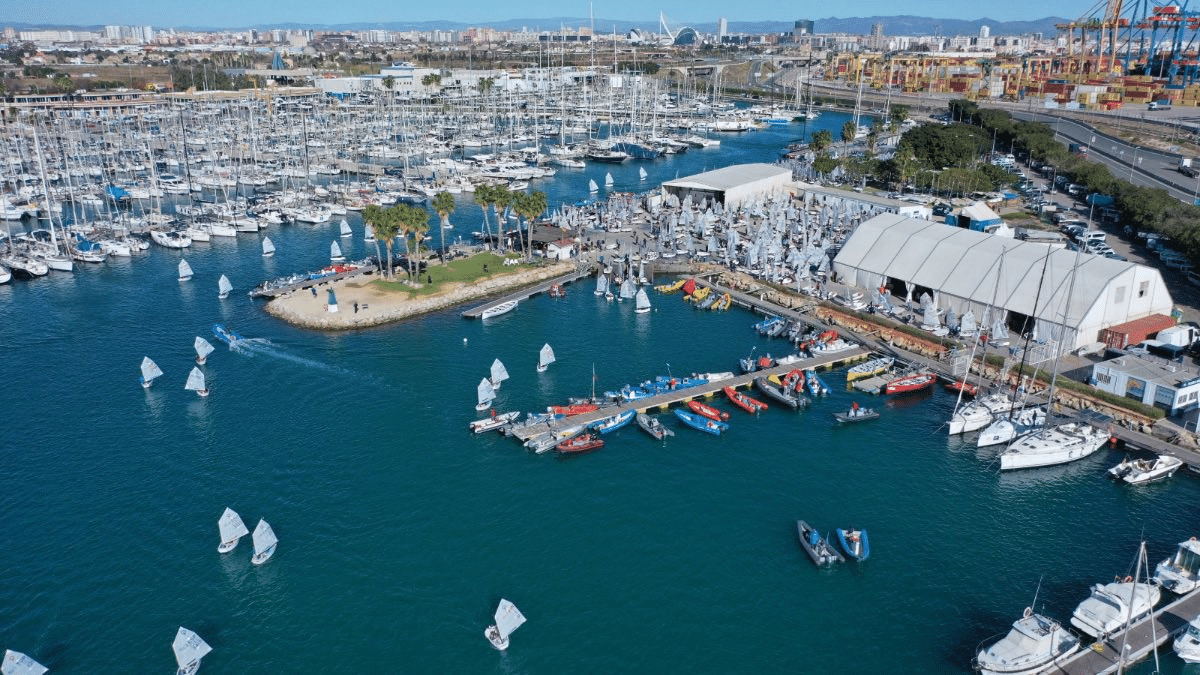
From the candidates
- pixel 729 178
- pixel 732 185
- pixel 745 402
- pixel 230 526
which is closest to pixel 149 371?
pixel 230 526

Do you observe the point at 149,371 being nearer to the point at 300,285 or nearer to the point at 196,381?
the point at 196,381

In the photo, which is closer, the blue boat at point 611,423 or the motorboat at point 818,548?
the motorboat at point 818,548

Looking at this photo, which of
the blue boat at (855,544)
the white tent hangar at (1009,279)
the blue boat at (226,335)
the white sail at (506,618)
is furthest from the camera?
the blue boat at (226,335)

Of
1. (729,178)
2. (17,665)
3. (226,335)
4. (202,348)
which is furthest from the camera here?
(729,178)

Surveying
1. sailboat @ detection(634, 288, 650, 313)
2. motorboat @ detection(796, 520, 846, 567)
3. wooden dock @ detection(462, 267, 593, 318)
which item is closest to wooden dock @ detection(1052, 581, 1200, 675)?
motorboat @ detection(796, 520, 846, 567)

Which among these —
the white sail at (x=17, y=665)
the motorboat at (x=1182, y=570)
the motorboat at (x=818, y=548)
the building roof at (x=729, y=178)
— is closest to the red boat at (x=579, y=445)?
the motorboat at (x=818, y=548)

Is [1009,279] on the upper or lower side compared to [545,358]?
upper

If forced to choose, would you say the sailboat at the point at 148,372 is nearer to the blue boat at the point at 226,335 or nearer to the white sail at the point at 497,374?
the blue boat at the point at 226,335
